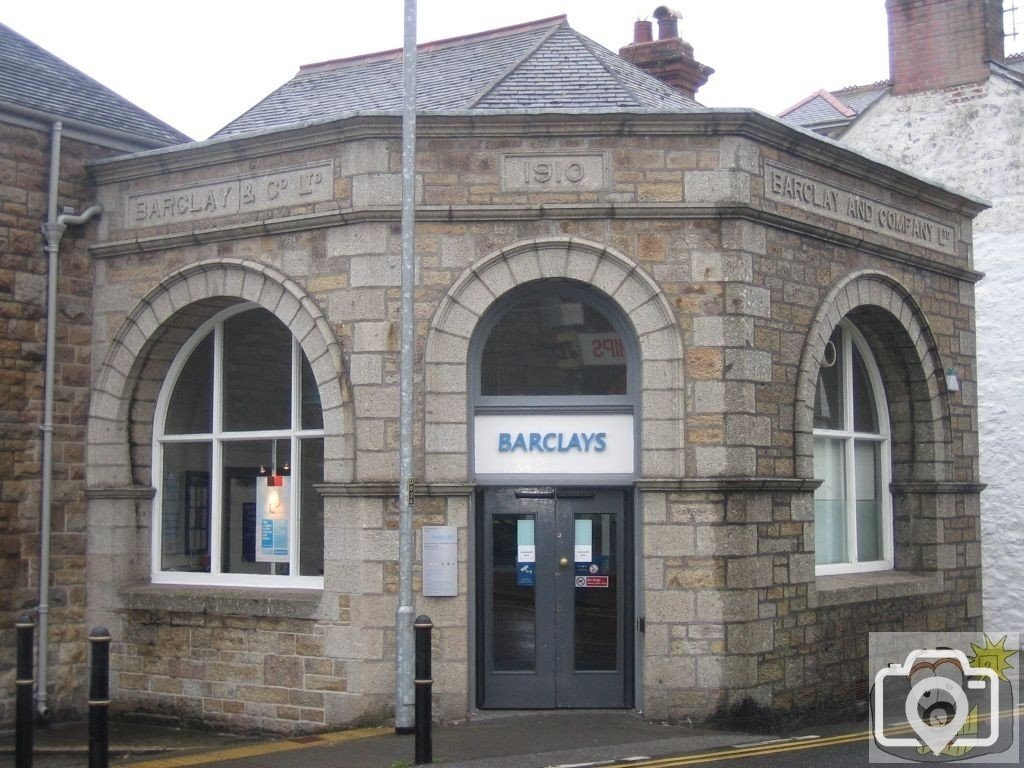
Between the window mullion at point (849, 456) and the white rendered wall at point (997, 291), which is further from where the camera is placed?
the white rendered wall at point (997, 291)

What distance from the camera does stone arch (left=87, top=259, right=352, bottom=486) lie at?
11922 millimetres

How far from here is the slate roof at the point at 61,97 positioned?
13.2 metres

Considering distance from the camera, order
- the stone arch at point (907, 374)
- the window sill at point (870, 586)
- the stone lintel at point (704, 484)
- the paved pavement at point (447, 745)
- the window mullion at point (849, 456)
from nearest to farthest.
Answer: the paved pavement at point (447, 745) < the stone lintel at point (704, 484) < the window sill at point (870, 586) < the stone arch at point (907, 374) < the window mullion at point (849, 456)

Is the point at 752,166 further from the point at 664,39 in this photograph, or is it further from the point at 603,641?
the point at 664,39

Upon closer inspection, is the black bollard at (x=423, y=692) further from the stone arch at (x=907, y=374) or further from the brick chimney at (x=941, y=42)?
the brick chimney at (x=941, y=42)

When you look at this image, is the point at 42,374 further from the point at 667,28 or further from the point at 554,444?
the point at 667,28

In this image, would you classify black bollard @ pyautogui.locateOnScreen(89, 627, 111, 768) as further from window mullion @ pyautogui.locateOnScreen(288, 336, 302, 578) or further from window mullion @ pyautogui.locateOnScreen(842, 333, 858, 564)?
window mullion @ pyautogui.locateOnScreen(842, 333, 858, 564)

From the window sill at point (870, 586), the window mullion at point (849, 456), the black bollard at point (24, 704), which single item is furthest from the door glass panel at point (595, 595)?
the black bollard at point (24, 704)

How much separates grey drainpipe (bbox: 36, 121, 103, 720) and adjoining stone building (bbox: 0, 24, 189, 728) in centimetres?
2

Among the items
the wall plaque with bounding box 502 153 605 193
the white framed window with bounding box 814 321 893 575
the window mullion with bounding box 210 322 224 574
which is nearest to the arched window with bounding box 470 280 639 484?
the wall plaque with bounding box 502 153 605 193

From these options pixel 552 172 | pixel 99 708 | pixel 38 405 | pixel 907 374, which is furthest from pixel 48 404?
pixel 907 374

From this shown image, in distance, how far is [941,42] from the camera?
1888 centimetres

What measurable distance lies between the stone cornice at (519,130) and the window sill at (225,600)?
400 centimetres

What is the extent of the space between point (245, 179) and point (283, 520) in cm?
321
